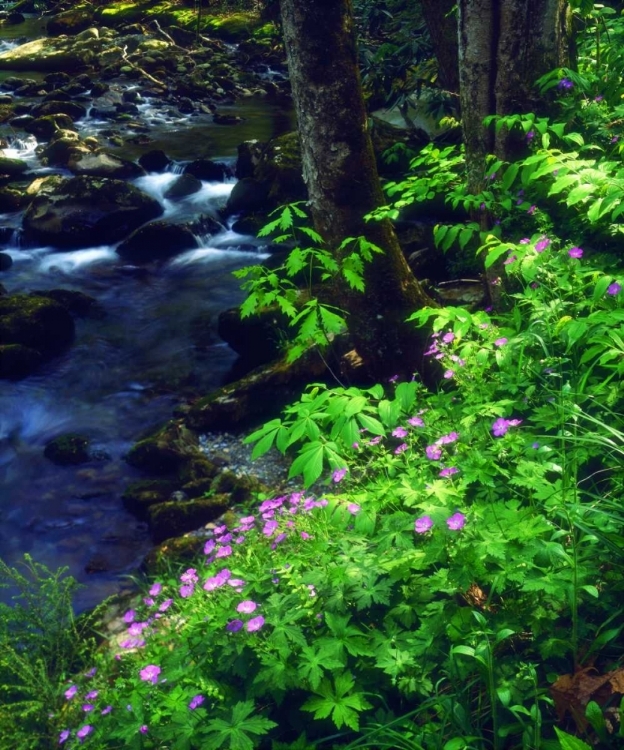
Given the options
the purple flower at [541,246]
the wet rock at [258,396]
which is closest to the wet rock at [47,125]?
the wet rock at [258,396]

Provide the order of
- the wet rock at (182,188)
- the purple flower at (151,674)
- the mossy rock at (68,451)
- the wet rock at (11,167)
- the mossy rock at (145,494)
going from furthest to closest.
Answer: the wet rock at (11,167) < the wet rock at (182,188) < the mossy rock at (68,451) < the mossy rock at (145,494) < the purple flower at (151,674)

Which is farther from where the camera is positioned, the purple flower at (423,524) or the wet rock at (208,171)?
the wet rock at (208,171)

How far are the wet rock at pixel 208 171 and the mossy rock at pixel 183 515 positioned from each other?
338 inches

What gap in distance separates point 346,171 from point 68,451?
3917mm

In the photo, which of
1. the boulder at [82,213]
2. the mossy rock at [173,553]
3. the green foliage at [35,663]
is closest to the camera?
the green foliage at [35,663]

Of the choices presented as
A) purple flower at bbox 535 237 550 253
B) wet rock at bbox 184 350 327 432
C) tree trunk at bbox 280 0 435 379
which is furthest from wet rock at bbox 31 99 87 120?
purple flower at bbox 535 237 550 253

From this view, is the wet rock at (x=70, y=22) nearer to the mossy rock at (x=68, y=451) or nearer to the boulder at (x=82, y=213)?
the boulder at (x=82, y=213)

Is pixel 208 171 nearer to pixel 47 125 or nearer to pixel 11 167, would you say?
pixel 11 167

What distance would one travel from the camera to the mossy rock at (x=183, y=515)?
551 centimetres

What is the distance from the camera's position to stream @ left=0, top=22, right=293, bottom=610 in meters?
6.05

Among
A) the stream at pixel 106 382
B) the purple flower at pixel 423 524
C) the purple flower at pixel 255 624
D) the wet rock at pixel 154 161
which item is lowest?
the stream at pixel 106 382

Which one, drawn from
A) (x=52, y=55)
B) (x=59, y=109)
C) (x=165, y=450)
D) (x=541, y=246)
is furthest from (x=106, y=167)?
(x=541, y=246)

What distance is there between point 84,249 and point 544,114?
8385 mm

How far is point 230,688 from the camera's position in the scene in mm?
2268
